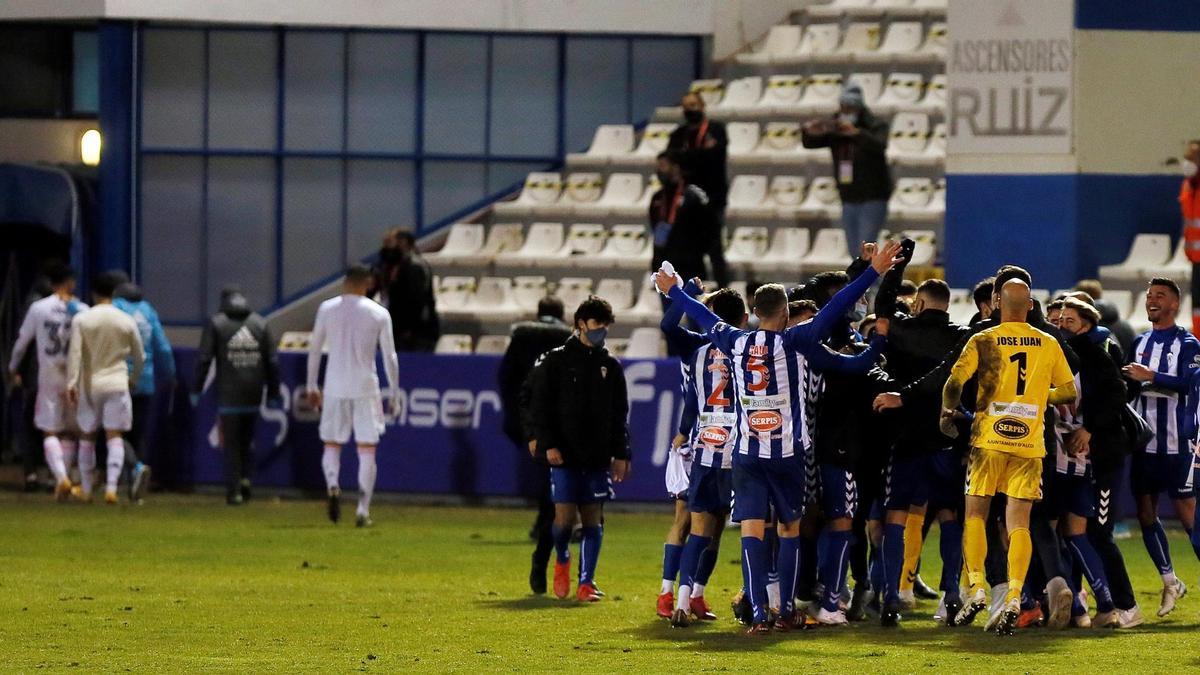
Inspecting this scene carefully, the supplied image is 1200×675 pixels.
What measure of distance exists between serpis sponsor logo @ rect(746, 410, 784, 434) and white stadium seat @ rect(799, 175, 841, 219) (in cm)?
1409

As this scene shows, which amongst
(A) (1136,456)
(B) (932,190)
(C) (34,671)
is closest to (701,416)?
(A) (1136,456)

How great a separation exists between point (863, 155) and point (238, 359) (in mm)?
6605

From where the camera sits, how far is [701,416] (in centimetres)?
1342

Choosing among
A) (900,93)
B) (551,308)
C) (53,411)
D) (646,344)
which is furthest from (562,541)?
(900,93)

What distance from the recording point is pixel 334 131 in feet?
98.0

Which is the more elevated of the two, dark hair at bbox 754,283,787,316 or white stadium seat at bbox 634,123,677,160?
white stadium seat at bbox 634,123,677,160

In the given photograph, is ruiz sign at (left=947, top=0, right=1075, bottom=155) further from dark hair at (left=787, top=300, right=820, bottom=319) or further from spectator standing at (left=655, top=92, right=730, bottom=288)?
dark hair at (left=787, top=300, right=820, bottom=319)

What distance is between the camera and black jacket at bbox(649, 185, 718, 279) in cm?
2322

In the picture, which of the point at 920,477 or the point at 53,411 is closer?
the point at 920,477

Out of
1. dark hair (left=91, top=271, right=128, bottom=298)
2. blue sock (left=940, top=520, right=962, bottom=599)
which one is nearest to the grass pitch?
blue sock (left=940, top=520, right=962, bottom=599)

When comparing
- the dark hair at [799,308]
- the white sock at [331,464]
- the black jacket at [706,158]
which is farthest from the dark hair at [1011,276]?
the black jacket at [706,158]

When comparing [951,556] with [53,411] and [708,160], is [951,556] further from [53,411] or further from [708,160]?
[53,411]

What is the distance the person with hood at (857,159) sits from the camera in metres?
24.3

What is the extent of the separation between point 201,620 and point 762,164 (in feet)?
49.6
